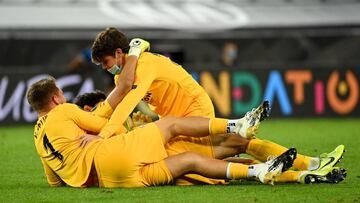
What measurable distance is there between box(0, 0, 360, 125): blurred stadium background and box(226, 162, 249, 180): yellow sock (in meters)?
10.9

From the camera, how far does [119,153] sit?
317 inches

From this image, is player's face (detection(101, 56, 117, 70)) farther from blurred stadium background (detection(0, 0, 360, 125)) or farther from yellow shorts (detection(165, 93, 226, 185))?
blurred stadium background (detection(0, 0, 360, 125))

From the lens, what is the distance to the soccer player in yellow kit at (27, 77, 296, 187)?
809 cm

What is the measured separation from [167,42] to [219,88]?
4.96m

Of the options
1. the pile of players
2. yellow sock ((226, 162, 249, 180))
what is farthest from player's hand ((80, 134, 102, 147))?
yellow sock ((226, 162, 249, 180))

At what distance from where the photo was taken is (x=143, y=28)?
2558 centimetres

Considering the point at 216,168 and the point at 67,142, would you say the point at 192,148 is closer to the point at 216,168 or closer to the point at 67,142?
the point at 216,168

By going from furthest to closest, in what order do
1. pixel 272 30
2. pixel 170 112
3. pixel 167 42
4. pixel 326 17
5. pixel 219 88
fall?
pixel 326 17 → pixel 272 30 → pixel 167 42 → pixel 219 88 → pixel 170 112

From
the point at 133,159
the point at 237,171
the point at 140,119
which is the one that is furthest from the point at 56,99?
the point at 237,171

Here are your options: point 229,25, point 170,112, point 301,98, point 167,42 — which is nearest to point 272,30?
point 229,25

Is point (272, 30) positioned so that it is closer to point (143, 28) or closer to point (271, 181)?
point (143, 28)

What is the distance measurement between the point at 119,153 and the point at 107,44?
3.68 feet

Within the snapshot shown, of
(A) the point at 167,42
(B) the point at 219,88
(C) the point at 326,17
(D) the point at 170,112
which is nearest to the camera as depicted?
(D) the point at 170,112

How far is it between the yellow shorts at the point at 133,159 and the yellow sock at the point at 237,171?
562mm
